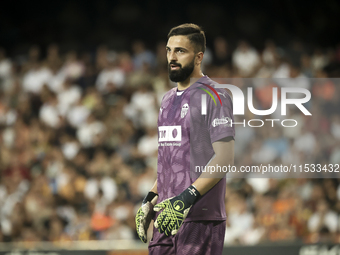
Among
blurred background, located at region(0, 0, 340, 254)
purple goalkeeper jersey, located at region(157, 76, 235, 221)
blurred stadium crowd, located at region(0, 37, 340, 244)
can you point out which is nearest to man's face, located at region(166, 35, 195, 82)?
purple goalkeeper jersey, located at region(157, 76, 235, 221)

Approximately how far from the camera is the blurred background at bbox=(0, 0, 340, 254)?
8.06m

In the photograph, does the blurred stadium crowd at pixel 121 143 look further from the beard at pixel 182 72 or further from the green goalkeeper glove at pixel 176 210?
the green goalkeeper glove at pixel 176 210

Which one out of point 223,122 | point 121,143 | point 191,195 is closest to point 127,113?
point 121,143

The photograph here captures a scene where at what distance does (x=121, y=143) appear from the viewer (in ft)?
32.2

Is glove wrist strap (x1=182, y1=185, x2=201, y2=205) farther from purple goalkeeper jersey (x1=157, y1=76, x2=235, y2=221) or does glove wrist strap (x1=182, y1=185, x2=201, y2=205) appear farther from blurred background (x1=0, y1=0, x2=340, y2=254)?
blurred background (x1=0, y1=0, x2=340, y2=254)

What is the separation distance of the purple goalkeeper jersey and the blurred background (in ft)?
7.18

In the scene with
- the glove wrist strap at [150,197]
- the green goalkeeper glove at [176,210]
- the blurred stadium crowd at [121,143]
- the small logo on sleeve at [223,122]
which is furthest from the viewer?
the blurred stadium crowd at [121,143]

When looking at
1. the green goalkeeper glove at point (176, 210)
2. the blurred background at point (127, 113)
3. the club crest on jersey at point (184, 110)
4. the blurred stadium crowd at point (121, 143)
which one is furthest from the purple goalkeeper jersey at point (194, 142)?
the blurred stadium crowd at point (121, 143)

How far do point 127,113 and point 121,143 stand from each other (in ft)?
2.29

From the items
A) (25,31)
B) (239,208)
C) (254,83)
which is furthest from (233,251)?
(25,31)

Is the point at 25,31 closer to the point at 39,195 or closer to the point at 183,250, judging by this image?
the point at 39,195

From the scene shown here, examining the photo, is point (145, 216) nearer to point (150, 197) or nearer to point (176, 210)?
point (150, 197)

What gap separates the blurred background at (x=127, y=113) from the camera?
317 inches

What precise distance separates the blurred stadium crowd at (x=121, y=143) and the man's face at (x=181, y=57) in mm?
3325
